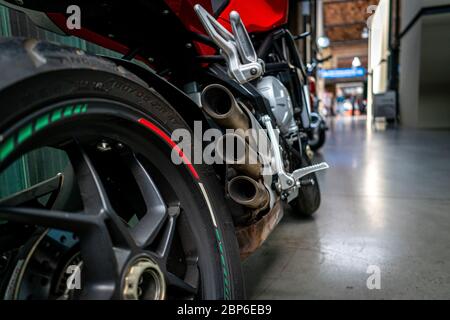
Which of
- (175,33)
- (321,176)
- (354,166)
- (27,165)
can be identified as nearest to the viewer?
(175,33)

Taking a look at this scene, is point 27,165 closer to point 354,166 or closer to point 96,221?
point 96,221

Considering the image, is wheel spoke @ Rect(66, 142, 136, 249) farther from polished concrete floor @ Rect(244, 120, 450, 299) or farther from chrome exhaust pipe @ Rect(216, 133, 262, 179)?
polished concrete floor @ Rect(244, 120, 450, 299)

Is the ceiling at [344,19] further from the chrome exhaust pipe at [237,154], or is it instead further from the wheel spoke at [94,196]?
the wheel spoke at [94,196]

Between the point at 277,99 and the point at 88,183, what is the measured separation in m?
0.98

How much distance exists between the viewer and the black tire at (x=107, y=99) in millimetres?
485

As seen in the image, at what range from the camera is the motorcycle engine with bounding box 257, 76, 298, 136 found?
1.39 meters

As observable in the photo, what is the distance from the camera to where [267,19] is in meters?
1.41

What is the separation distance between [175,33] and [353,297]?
3.28ft
